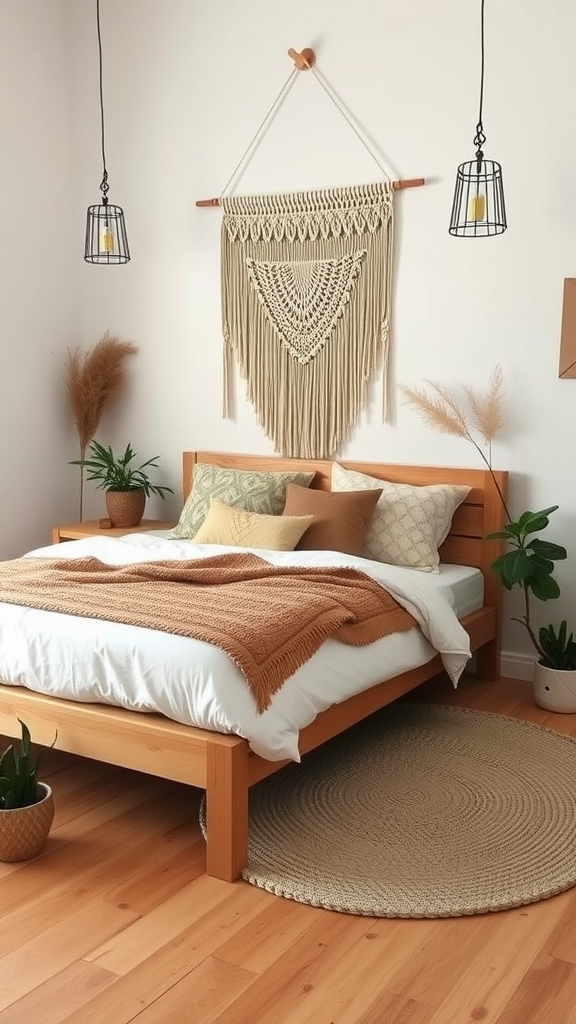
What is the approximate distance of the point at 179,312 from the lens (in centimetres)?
506

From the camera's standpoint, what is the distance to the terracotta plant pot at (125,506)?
16.2ft

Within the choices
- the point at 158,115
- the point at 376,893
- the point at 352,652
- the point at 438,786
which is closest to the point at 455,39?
the point at 158,115

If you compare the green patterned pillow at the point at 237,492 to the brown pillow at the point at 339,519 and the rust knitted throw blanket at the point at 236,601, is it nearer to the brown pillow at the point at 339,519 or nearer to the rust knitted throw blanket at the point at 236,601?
the brown pillow at the point at 339,519

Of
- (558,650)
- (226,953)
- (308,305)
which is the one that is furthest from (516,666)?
(226,953)

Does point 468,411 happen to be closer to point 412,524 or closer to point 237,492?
point 412,524

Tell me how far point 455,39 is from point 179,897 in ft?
11.4

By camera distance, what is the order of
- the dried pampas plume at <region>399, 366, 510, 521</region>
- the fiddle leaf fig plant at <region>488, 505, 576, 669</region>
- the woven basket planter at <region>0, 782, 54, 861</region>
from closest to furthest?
the woven basket planter at <region>0, 782, 54, 861</region> < the fiddle leaf fig plant at <region>488, 505, 576, 669</region> < the dried pampas plume at <region>399, 366, 510, 521</region>

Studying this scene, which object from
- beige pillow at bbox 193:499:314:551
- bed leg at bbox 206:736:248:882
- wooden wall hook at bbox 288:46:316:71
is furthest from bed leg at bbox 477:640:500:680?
wooden wall hook at bbox 288:46:316:71

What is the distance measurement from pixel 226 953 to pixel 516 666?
237cm

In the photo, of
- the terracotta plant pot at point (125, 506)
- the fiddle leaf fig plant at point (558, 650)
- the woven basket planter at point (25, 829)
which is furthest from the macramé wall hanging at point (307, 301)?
the woven basket planter at point (25, 829)

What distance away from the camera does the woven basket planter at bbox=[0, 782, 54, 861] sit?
263 centimetres

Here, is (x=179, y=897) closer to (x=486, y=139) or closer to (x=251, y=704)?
(x=251, y=704)

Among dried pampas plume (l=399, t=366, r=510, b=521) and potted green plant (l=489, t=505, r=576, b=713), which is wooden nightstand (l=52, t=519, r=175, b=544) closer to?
dried pampas plume (l=399, t=366, r=510, b=521)

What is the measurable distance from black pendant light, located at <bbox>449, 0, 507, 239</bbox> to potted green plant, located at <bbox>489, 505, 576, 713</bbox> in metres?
1.17
